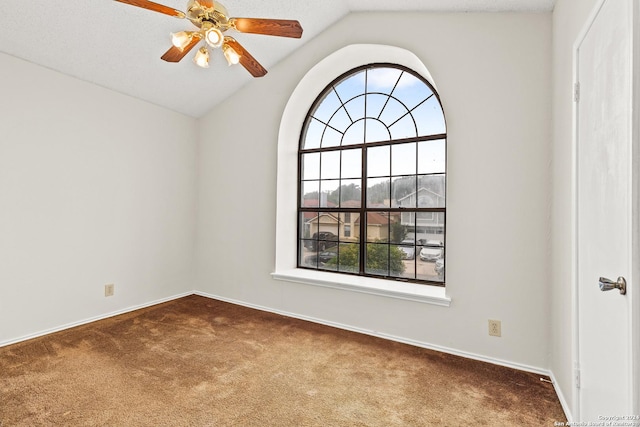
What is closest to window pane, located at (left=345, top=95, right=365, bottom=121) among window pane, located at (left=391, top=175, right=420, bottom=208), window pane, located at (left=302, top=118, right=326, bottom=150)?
window pane, located at (left=302, top=118, right=326, bottom=150)

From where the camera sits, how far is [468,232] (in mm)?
2404

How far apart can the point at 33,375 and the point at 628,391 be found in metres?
3.16

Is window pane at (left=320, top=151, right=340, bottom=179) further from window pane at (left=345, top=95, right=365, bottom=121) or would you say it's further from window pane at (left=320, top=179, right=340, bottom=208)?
window pane at (left=345, top=95, right=365, bottom=121)

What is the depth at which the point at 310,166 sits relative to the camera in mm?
3621

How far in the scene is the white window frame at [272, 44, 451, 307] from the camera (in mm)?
2740

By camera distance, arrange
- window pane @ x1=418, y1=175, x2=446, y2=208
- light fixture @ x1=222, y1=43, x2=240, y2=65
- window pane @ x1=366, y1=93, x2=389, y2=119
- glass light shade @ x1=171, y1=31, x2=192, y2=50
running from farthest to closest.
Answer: window pane @ x1=366, y1=93, x2=389, y2=119, window pane @ x1=418, y1=175, x2=446, y2=208, light fixture @ x1=222, y1=43, x2=240, y2=65, glass light shade @ x1=171, y1=31, x2=192, y2=50

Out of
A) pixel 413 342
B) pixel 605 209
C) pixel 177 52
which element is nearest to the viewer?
pixel 605 209

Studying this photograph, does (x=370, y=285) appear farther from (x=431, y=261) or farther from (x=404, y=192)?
(x=404, y=192)

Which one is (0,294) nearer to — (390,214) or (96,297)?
(96,297)

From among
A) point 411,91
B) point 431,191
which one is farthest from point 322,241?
point 411,91

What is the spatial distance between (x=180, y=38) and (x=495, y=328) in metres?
2.98

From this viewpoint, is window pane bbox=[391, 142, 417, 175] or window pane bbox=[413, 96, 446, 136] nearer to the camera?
window pane bbox=[413, 96, 446, 136]

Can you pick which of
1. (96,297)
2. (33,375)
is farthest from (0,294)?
(33,375)

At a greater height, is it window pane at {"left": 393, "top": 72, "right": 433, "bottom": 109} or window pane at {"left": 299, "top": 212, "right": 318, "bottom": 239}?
window pane at {"left": 393, "top": 72, "right": 433, "bottom": 109}
